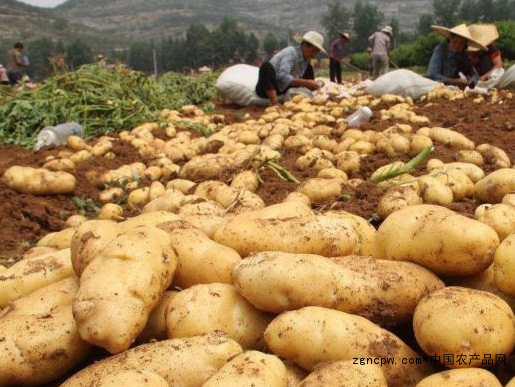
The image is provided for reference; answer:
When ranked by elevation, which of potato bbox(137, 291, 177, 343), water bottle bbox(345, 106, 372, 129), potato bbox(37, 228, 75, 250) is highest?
potato bbox(137, 291, 177, 343)

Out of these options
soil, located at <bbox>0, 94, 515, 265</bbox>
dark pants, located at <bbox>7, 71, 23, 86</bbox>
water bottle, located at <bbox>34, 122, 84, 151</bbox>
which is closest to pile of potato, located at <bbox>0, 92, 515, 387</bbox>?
soil, located at <bbox>0, 94, 515, 265</bbox>

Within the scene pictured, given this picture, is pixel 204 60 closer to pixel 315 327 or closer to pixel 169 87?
pixel 169 87

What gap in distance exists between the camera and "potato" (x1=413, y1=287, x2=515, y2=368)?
1.35 metres

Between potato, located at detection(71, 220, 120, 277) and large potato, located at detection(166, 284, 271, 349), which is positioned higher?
potato, located at detection(71, 220, 120, 277)

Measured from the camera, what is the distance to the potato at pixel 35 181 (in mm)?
4051

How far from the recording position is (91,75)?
691 cm

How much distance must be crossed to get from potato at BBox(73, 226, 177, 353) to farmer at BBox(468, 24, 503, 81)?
784 cm

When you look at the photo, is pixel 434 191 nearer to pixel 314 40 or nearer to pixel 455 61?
pixel 314 40

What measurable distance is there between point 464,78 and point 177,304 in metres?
7.90

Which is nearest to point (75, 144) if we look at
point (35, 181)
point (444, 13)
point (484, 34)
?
point (35, 181)

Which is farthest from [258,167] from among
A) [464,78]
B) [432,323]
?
[464,78]

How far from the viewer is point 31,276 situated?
6.68ft

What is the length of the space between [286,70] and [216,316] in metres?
6.87

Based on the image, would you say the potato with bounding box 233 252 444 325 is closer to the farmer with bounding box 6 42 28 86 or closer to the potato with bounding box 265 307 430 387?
the potato with bounding box 265 307 430 387
